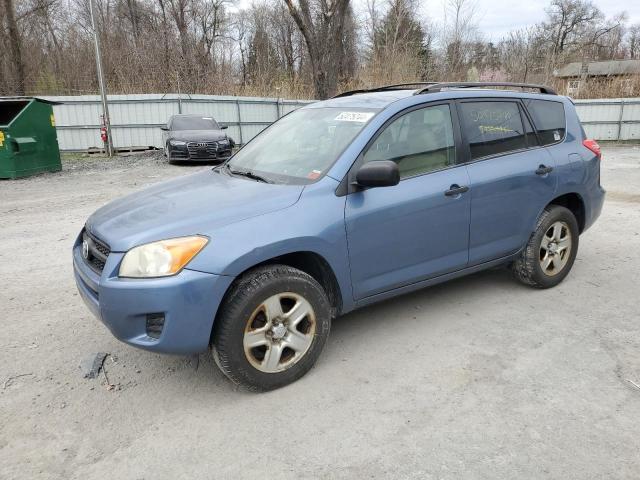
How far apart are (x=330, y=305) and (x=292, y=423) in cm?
84

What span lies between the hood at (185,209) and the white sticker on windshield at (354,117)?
730mm

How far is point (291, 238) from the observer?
2.93 meters

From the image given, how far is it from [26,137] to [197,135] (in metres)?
4.30

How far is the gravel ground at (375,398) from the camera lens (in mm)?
2432

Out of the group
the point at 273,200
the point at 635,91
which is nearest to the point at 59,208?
the point at 273,200

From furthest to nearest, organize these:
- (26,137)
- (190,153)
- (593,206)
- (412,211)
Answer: (190,153), (26,137), (593,206), (412,211)

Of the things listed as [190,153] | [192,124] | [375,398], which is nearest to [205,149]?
[190,153]

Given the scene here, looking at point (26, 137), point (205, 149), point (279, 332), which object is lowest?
point (279, 332)

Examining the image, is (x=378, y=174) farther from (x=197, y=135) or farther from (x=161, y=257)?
(x=197, y=135)

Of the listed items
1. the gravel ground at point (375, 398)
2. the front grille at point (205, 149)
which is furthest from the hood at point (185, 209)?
the front grille at point (205, 149)

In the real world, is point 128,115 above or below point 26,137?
above

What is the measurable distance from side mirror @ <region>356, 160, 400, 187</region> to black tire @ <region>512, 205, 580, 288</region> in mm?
1795

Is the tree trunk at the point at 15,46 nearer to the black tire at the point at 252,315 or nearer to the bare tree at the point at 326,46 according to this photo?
the bare tree at the point at 326,46

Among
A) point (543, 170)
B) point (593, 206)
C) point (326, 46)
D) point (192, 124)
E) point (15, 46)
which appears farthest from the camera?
point (15, 46)
